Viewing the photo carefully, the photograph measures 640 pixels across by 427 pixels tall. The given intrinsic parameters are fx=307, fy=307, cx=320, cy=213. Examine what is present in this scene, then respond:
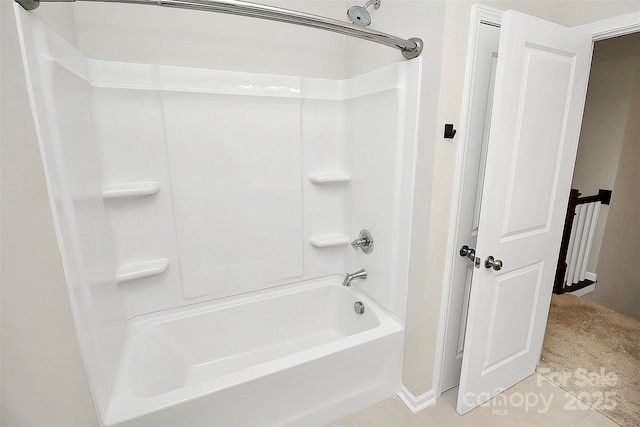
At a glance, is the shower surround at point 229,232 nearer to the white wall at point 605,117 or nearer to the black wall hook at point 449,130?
the black wall hook at point 449,130

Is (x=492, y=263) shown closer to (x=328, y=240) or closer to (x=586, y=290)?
(x=328, y=240)

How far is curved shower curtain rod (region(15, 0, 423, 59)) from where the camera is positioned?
0.99 meters

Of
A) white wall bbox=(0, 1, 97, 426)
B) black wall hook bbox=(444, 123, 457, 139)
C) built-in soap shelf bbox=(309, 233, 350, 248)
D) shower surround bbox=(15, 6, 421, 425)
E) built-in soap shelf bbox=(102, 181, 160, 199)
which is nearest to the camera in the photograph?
white wall bbox=(0, 1, 97, 426)

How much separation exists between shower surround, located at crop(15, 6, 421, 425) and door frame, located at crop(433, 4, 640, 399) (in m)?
0.21

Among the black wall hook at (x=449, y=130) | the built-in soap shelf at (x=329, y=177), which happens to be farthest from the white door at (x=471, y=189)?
the built-in soap shelf at (x=329, y=177)

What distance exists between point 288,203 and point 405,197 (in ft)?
2.55

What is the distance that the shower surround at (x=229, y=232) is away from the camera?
1240 millimetres

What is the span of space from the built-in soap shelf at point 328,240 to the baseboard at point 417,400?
3.12 feet

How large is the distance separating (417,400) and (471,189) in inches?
46.6

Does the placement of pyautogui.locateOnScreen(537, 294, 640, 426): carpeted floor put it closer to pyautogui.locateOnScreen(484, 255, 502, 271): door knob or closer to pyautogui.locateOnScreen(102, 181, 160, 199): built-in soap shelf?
pyautogui.locateOnScreen(484, 255, 502, 271): door knob

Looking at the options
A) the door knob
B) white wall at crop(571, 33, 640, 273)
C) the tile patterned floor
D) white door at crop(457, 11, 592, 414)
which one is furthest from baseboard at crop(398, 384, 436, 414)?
white wall at crop(571, 33, 640, 273)

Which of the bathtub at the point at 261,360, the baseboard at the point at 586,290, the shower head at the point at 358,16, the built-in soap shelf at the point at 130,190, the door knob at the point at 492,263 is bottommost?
the baseboard at the point at 586,290

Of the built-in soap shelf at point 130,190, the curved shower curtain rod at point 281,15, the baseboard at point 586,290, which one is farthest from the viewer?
the baseboard at point 586,290

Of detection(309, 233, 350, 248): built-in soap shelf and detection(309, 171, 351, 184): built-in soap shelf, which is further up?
detection(309, 171, 351, 184): built-in soap shelf
